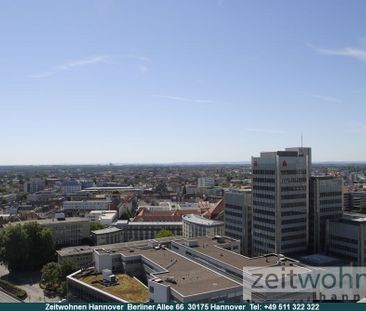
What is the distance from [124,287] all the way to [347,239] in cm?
3605

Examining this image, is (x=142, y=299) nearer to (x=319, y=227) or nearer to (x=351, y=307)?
(x=351, y=307)

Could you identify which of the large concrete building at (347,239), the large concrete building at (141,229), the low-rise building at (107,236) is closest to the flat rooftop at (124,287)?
the large concrete building at (347,239)

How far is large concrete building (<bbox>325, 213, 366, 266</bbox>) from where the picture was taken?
226 feet

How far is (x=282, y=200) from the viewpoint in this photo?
73.5 metres

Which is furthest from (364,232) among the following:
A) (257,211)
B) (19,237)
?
(19,237)

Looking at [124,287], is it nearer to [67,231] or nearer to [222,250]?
[222,250]

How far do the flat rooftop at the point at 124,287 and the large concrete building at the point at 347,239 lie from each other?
33.1 meters

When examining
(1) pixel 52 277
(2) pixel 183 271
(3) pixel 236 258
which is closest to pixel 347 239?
(3) pixel 236 258

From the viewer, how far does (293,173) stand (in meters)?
74.6

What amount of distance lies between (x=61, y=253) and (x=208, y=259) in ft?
108

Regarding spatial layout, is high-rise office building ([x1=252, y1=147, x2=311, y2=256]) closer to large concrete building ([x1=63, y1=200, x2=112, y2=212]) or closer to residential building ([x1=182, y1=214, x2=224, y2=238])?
residential building ([x1=182, y1=214, x2=224, y2=238])

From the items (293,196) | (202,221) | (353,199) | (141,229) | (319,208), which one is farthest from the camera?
(353,199)

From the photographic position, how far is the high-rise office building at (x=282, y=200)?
A: 7325 cm

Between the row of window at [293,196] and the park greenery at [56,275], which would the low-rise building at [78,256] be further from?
the row of window at [293,196]
